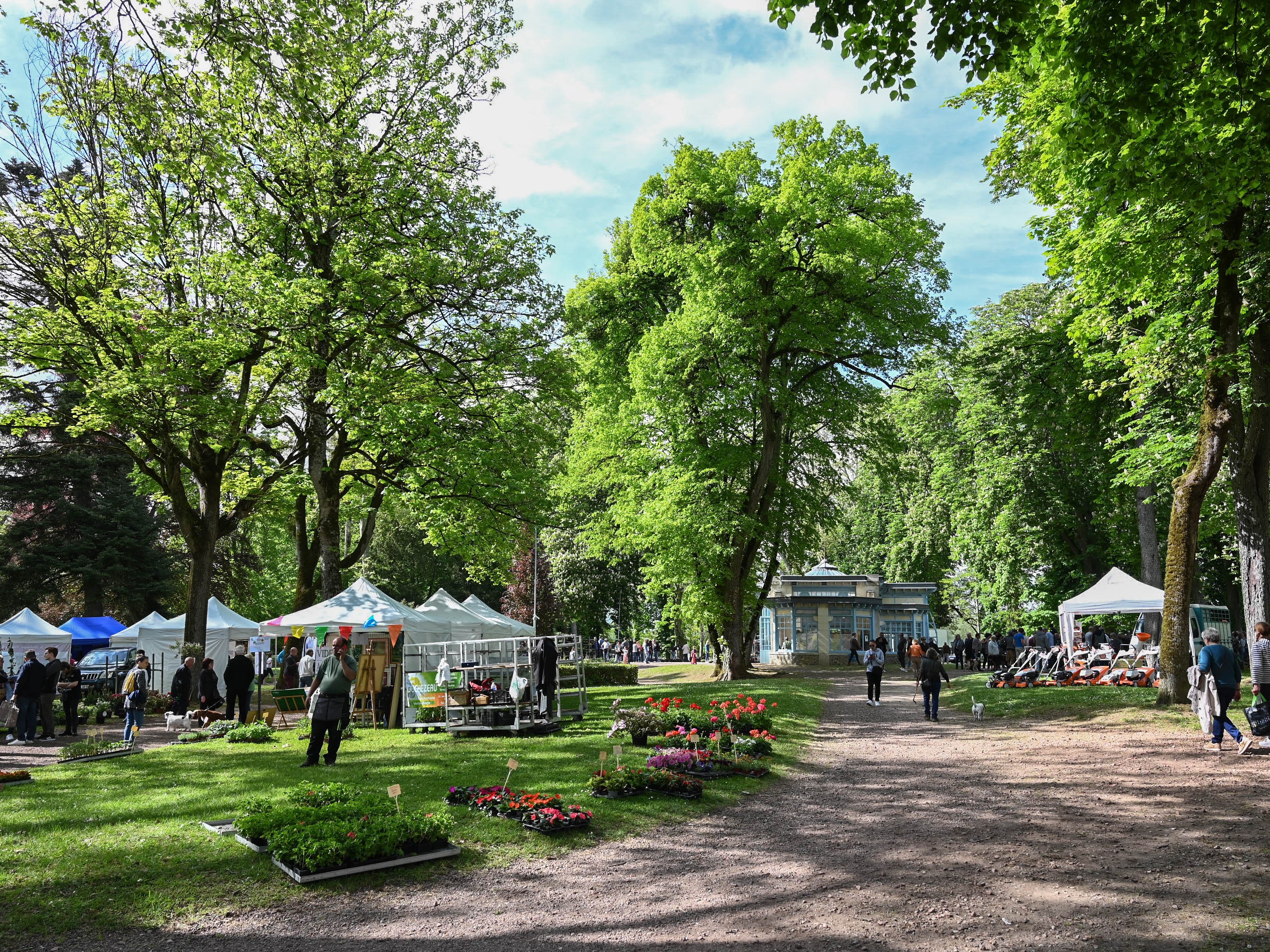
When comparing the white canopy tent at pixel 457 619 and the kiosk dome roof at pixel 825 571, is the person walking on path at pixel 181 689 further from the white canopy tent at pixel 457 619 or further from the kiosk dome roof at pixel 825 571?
the kiosk dome roof at pixel 825 571

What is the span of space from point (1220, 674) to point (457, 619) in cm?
1528

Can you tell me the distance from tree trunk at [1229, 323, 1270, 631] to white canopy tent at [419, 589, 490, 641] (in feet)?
51.3

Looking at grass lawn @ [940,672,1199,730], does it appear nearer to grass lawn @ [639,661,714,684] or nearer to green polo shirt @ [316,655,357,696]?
grass lawn @ [639,661,714,684]

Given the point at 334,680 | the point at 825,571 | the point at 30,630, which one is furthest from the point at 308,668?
the point at 825,571

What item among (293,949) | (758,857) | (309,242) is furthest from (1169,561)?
(309,242)

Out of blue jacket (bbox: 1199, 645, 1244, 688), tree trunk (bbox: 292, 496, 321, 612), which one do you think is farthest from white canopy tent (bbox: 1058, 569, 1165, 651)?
tree trunk (bbox: 292, 496, 321, 612)

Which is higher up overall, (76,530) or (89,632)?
(76,530)

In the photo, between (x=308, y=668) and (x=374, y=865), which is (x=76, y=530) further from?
(x=374, y=865)

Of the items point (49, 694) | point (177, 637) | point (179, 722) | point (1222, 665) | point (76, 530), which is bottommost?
point (179, 722)

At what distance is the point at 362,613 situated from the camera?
18562mm

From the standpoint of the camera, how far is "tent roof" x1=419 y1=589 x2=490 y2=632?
2039 cm

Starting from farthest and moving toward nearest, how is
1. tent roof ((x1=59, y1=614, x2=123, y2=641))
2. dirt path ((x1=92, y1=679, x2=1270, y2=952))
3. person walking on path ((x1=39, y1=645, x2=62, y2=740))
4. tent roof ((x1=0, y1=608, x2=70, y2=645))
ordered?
1. tent roof ((x1=59, y1=614, x2=123, y2=641))
2. tent roof ((x1=0, y1=608, x2=70, y2=645))
3. person walking on path ((x1=39, y1=645, x2=62, y2=740))
4. dirt path ((x1=92, y1=679, x2=1270, y2=952))

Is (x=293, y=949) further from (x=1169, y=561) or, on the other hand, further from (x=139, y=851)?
(x=1169, y=561)

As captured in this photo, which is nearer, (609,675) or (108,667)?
(108,667)
